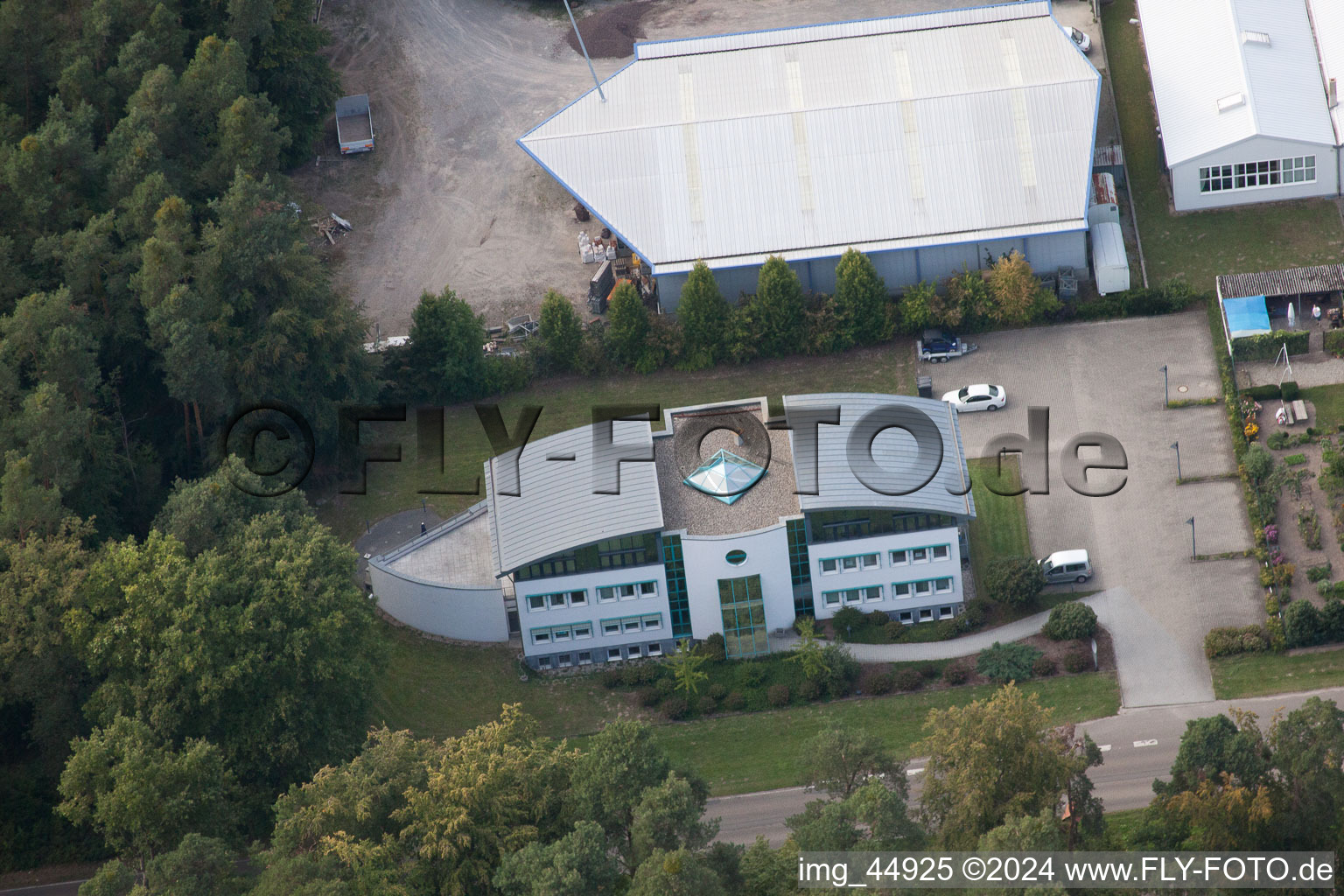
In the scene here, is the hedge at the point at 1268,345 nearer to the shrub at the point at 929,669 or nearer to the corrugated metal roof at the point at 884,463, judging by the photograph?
the corrugated metal roof at the point at 884,463

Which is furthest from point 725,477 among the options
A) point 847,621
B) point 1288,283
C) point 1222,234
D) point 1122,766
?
point 1222,234

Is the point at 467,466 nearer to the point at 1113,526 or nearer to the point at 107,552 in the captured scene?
the point at 107,552

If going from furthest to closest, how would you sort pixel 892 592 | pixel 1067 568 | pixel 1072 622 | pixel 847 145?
pixel 847 145 < pixel 892 592 < pixel 1067 568 < pixel 1072 622

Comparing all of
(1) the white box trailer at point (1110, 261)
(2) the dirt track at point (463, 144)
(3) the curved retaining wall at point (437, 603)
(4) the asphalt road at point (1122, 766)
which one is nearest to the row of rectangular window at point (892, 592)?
(4) the asphalt road at point (1122, 766)

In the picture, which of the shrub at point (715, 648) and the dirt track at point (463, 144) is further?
the dirt track at point (463, 144)

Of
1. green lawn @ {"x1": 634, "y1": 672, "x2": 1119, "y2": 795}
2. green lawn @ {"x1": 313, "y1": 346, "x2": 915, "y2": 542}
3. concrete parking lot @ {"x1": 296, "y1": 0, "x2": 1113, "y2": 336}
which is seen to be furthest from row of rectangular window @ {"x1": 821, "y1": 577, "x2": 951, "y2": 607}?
concrete parking lot @ {"x1": 296, "y1": 0, "x2": 1113, "y2": 336}

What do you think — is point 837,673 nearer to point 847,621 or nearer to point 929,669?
point 847,621

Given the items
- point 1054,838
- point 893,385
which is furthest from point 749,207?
point 1054,838

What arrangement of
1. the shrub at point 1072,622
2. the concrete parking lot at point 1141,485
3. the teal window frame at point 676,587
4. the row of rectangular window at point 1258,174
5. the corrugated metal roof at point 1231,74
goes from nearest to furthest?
the shrub at point 1072,622, the concrete parking lot at point 1141,485, the teal window frame at point 676,587, the corrugated metal roof at point 1231,74, the row of rectangular window at point 1258,174
